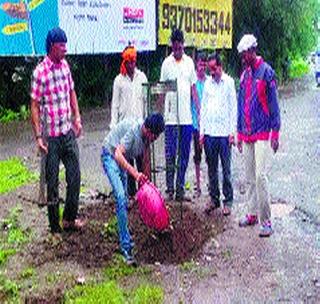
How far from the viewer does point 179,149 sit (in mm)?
9398

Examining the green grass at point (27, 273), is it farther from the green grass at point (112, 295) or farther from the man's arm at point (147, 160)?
the man's arm at point (147, 160)

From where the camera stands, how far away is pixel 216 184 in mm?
9086

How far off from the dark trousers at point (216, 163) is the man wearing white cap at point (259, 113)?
82cm

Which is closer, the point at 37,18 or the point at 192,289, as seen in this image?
the point at 192,289

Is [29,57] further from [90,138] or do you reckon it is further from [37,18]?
[90,138]

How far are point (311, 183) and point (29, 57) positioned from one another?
8.41m

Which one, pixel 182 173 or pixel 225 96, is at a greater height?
pixel 225 96

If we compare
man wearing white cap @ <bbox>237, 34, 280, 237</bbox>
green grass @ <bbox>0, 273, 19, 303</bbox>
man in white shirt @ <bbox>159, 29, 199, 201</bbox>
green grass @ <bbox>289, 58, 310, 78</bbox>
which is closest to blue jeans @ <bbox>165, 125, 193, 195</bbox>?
man in white shirt @ <bbox>159, 29, 199, 201</bbox>

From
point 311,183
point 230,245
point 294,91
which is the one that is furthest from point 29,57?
point 294,91

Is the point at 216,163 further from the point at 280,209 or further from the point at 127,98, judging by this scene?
the point at 127,98

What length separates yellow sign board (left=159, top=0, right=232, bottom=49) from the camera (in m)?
22.2

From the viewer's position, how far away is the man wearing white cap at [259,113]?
7.91m

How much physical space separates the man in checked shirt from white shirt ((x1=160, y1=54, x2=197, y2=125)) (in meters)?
1.61

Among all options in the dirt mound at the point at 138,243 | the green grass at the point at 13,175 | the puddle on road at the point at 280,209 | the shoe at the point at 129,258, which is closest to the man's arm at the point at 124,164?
the shoe at the point at 129,258
